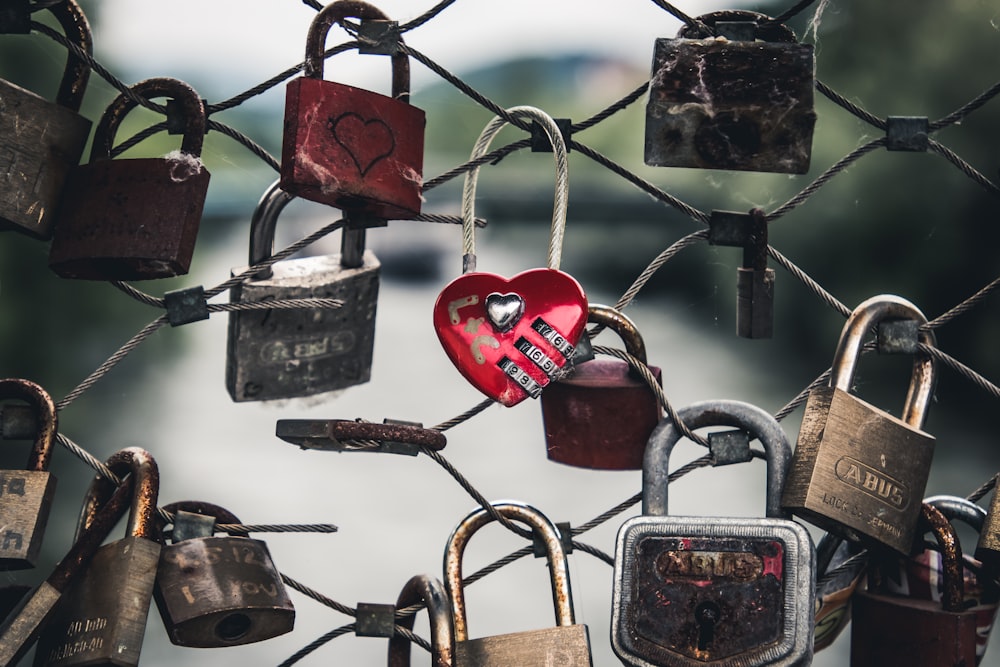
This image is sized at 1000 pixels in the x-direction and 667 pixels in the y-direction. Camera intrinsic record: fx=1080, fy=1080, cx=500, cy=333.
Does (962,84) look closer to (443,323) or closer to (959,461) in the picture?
(959,461)

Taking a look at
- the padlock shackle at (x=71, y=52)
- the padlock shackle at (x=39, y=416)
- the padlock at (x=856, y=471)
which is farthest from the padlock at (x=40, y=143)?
the padlock at (x=856, y=471)

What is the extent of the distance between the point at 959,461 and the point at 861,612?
18.3 ft

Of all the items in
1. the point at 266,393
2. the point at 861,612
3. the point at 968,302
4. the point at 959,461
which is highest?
the point at 968,302

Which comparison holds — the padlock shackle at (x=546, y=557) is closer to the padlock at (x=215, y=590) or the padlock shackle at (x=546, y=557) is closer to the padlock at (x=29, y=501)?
the padlock at (x=215, y=590)

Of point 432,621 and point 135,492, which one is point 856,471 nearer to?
point 432,621

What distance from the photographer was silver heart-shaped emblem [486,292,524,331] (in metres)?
0.94

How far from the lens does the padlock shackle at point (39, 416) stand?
1026 millimetres

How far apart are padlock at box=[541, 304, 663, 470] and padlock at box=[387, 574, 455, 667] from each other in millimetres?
175

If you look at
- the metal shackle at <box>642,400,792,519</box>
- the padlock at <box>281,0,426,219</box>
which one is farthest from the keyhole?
the padlock at <box>281,0,426,219</box>

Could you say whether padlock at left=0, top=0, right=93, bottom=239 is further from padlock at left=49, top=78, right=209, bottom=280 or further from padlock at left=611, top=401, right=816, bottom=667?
padlock at left=611, top=401, right=816, bottom=667

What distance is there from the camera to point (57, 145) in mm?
1045

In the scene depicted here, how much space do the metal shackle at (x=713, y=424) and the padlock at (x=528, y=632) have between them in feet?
0.34

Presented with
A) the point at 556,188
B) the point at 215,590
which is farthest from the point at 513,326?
the point at 215,590

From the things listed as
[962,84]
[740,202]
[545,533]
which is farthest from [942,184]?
[545,533]
